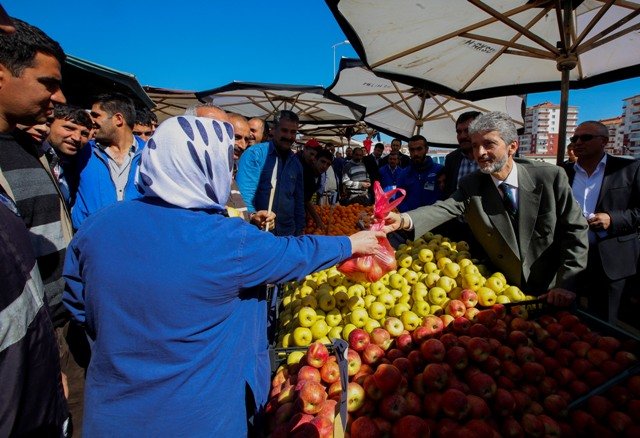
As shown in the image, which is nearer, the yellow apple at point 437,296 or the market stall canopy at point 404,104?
the yellow apple at point 437,296

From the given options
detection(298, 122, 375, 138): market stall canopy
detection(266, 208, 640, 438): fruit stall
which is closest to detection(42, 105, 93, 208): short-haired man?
detection(266, 208, 640, 438): fruit stall

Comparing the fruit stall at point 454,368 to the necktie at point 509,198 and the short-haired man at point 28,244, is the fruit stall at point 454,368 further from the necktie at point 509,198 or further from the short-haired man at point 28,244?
the short-haired man at point 28,244

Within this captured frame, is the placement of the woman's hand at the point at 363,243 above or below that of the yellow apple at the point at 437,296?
above

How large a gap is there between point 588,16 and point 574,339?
3888mm

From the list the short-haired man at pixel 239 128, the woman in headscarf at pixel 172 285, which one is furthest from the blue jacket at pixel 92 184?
the woman in headscarf at pixel 172 285

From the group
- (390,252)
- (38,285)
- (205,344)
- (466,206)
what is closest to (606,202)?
(466,206)

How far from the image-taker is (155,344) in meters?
1.14

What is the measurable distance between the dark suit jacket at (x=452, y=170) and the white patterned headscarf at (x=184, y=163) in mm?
3788

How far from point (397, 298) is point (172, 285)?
1.94 meters

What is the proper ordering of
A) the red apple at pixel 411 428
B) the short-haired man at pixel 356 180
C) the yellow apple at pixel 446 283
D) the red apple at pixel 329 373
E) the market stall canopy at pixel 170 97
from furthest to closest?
the short-haired man at pixel 356 180 < the market stall canopy at pixel 170 97 < the yellow apple at pixel 446 283 < the red apple at pixel 329 373 < the red apple at pixel 411 428

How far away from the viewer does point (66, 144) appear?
8.77ft

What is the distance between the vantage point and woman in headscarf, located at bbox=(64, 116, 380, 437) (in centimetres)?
112

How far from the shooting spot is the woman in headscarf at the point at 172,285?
1.12 meters

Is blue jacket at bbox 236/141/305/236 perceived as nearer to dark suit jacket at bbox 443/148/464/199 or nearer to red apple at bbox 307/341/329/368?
dark suit jacket at bbox 443/148/464/199
